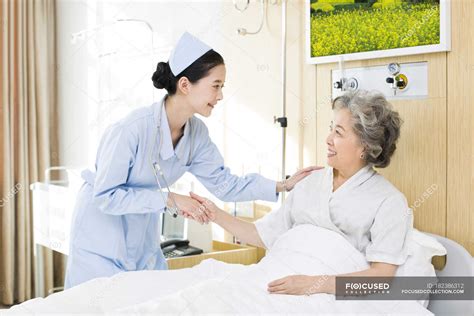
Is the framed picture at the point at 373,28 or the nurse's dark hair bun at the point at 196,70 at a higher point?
the framed picture at the point at 373,28

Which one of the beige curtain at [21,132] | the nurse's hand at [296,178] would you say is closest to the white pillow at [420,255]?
the nurse's hand at [296,178]

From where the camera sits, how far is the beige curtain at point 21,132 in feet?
12.6

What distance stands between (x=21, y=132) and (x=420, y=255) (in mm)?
2905

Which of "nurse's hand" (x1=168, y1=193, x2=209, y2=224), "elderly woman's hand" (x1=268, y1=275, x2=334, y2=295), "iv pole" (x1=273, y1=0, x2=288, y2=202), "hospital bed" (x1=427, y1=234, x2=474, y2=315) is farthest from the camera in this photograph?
"iv pole" (x1=273, y1=0, x2=288, y2=202)

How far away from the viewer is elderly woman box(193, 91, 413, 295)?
1772mm

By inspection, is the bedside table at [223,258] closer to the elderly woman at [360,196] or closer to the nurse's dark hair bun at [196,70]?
the elderly woman at [360,196]

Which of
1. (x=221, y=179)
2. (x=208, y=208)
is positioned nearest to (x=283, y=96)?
(x=221, y=179)

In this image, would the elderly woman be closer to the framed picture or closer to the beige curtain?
the framed picture

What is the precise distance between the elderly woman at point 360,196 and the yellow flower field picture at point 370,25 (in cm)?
31

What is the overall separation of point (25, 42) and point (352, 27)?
2.50 meters

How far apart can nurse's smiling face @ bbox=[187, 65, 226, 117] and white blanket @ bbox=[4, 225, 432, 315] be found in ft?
1.67

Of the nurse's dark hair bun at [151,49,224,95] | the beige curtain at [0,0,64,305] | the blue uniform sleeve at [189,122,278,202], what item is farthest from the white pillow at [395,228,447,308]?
the beige curtain at [0,0,64,305]

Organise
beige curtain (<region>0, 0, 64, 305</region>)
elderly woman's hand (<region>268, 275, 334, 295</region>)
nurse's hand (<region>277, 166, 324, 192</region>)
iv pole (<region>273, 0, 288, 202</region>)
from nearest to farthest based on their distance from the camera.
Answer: elderly woman's hand (<region>268, 275, 334, 295</region>)
nurse's hand (<region>277, 166, 324, 192</region>)
iv pole (<region>273, 0, 288, 202</region>)
beige curtain (<region>0, 0, 64, 305</region>)

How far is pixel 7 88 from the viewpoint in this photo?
383 centimetres
